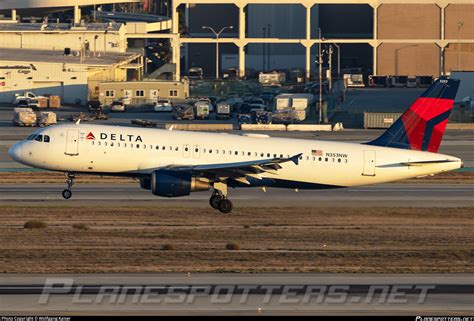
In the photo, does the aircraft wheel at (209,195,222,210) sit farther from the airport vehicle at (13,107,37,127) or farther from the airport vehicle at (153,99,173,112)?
the airport vehicle at (153,99,173,112)

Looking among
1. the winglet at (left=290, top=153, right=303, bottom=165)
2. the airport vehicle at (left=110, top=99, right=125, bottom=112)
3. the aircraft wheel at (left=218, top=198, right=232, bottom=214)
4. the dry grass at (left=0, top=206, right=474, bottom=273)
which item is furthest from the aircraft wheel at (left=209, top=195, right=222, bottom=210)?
the airport vehicle at (left=110, top=99, right=125, bottom=112)

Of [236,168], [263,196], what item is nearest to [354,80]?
[263,196]

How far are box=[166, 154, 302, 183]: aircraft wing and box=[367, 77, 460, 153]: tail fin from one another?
20.3 feet

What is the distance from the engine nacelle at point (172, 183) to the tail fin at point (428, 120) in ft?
36.5

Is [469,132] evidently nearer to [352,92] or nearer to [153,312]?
[352,92]

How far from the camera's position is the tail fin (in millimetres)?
60375

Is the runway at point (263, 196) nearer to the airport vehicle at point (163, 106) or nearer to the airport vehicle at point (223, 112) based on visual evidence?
the airport vehicle at point (223, 112)

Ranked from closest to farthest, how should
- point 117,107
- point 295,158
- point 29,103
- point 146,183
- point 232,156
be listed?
1. point 295,158
2. point 146,183
3. point 232,156
4. point 117,107
5. point 29,103

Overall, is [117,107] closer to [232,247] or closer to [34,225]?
[34,225]

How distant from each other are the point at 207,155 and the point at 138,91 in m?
89.0

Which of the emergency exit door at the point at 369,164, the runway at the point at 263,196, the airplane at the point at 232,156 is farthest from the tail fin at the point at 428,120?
the runway at the point at 263,196

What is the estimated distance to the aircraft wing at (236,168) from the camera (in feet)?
187

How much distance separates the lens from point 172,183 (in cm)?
5641

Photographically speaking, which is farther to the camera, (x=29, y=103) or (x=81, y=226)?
(x=29, y=103)
